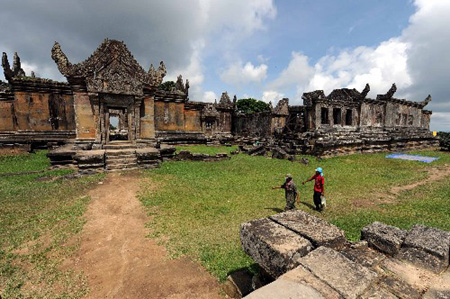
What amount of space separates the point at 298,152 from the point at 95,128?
47.5ft

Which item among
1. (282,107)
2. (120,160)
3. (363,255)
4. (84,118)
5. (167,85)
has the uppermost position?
(167,85)

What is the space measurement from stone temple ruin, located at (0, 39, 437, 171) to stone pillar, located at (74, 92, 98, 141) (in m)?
0.05

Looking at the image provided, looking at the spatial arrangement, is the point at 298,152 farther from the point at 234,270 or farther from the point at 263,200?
the point at 234,270

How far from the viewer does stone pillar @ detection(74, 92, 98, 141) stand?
485 inches

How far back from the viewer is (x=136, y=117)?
43.2 feet

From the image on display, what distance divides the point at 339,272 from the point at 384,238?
5.83 feet

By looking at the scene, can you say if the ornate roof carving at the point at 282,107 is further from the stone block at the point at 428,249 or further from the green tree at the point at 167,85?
the green tree at the point at 167,85

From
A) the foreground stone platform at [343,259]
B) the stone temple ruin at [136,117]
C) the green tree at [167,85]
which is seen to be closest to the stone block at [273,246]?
the foreground stone platform at [343,259]

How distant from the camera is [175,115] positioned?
19.8 m

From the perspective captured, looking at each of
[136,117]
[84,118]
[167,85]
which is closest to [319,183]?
[136,117]

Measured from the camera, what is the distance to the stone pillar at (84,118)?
12.3m

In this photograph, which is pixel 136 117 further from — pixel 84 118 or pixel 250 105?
pixel 250 105

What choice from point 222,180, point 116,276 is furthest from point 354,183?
point 116,276

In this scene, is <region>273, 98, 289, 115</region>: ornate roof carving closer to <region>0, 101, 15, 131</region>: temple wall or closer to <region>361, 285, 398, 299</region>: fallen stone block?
<region>0, 101, 15, 131</region>: temple wall
